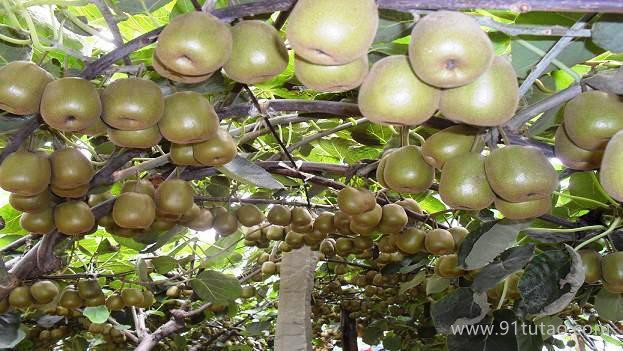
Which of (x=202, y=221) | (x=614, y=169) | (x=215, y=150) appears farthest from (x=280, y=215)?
(x=614, y=169)

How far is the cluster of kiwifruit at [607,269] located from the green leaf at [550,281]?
0.13 metres

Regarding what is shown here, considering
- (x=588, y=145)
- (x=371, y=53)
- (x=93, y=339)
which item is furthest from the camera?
(x=93, y=339)

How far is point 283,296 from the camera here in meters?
2.75

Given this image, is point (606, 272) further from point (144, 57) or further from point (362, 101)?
point (144, 57)

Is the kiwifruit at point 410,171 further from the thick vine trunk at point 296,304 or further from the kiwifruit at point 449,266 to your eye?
the thick vine trunk at point 296,304

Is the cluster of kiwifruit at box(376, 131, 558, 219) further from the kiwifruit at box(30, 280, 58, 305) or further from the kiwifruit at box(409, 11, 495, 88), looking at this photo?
the kiwifruit at box(30, 280, 58, 305)

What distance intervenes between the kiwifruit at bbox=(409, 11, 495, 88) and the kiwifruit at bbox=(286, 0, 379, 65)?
0.21 ft

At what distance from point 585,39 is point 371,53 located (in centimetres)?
37

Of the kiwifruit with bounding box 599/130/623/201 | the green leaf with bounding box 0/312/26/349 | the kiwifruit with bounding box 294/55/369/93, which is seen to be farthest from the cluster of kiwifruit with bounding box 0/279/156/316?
→ the kiwifruit with bounding box 599/130/623/201

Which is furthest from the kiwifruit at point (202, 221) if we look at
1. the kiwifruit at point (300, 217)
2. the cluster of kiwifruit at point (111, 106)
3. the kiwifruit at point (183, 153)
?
the cluster of kiwifruit at point (111, 106)

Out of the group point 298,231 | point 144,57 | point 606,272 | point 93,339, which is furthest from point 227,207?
point 93,339

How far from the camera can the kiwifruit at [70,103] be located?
953mm

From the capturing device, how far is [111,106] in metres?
0.99

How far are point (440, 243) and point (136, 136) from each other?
1.47m
